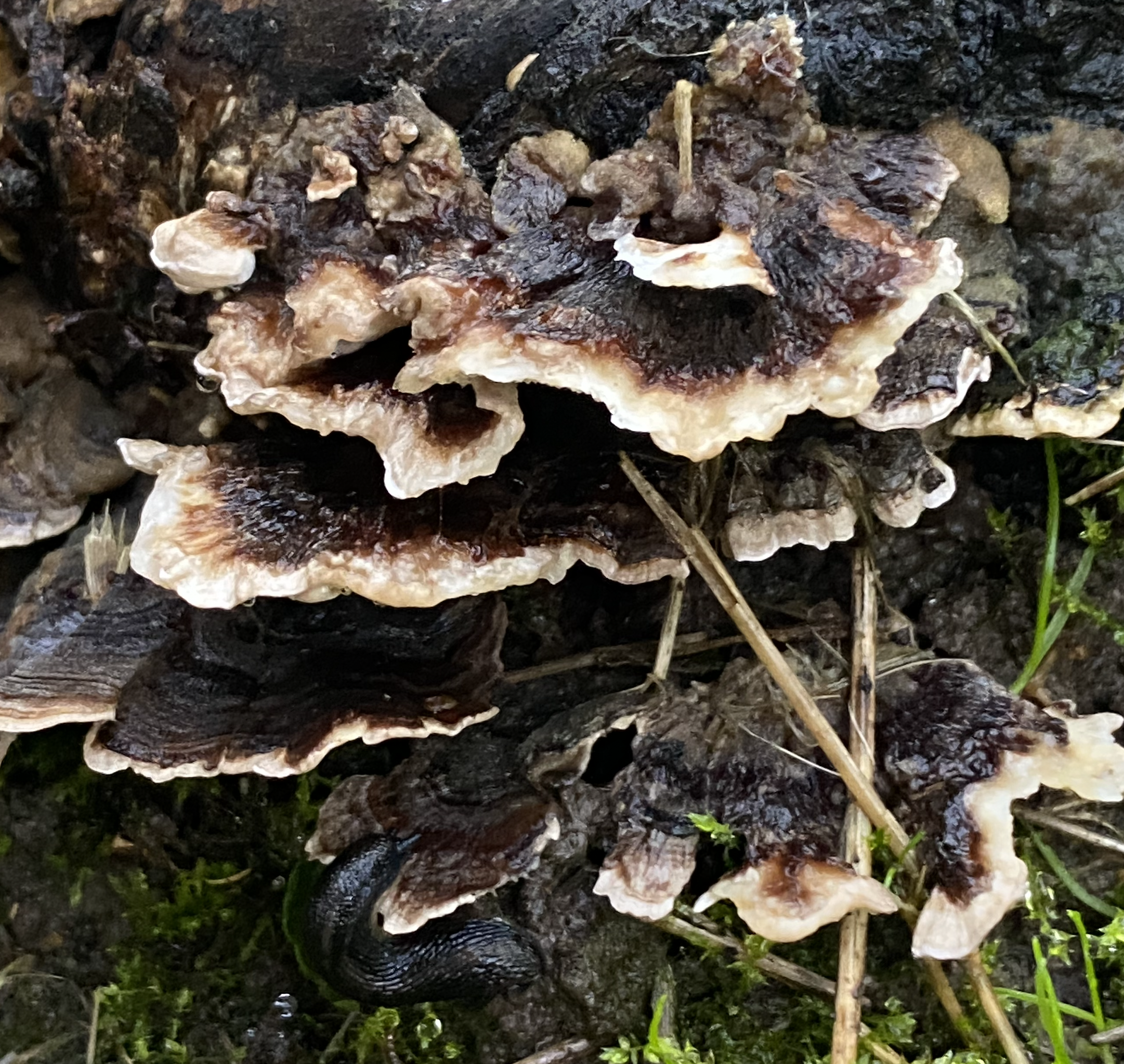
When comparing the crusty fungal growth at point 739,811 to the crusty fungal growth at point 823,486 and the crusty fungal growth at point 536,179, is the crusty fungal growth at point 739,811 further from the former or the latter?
the crusty fungal growth at point 536,179

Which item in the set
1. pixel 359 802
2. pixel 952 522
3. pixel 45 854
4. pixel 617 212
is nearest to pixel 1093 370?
pixel 952 522

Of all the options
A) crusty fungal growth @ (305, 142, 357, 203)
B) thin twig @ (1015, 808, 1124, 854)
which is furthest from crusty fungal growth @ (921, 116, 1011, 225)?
thin twig @ (1015, 808, 1124, 854)

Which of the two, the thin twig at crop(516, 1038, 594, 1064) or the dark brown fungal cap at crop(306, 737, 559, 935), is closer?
the dark brown fungal cap at crop(306, 737, 559, 935)

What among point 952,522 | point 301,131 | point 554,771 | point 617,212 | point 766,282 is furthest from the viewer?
point 952,522

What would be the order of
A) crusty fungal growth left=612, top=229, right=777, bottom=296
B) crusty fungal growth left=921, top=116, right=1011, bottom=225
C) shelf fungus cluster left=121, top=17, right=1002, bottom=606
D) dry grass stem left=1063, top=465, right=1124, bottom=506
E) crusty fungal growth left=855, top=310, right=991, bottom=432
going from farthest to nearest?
dry grass stem left=1063, top=465, right=1124, bottom=506 < crusty fungal growth left=921, top=116, right=1011, bottom=225 < crusty fungal growth left=855, top=310, right=991, bottom=432 < shelf fungus cluster left=121, top=17, right=1002, bottom=606 < crusty fungal growth left=612, top=229, right=777, bottom=296

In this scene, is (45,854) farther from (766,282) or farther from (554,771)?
(766,282)

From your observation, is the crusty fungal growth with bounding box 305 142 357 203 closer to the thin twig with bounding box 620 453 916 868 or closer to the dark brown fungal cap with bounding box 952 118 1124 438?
the thin twig with bounding box 620 453 916 868
